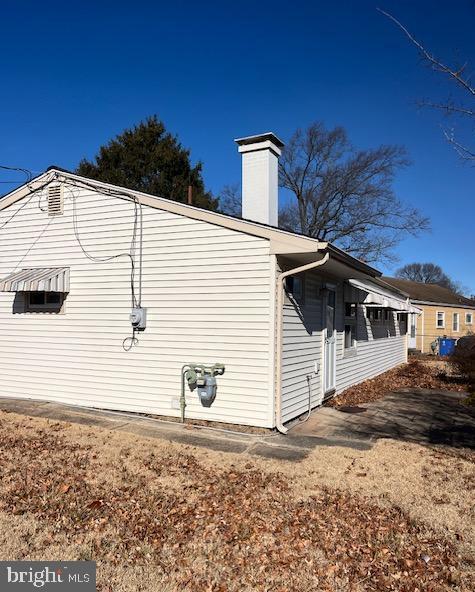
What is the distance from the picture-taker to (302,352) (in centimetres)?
813

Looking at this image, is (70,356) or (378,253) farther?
(378,253)

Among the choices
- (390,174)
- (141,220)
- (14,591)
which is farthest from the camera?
(390,174)

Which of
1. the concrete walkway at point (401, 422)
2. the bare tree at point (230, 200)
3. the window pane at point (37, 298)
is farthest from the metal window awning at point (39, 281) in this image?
the bare tree at point (230, 200)

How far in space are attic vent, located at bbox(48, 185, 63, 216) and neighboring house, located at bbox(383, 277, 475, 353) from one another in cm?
2235

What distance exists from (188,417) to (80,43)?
997 centimetres

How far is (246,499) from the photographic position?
4441 millimetres

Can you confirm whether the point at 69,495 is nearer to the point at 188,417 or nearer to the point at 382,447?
the point at 188,417

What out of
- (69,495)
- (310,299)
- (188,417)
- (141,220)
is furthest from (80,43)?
(69,495)

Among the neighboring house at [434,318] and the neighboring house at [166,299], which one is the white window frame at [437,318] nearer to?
the neighboring house at [434,318]

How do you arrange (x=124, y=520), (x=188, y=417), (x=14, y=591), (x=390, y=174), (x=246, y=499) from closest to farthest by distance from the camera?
(x=14, y=591) → (x=124, y=520) → (x=246, y=499) → (x=188, y=417) → (x=390, y=174)

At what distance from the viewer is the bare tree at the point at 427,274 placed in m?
67.5

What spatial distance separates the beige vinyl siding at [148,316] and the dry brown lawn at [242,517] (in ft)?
5.89

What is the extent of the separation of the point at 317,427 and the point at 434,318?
975 inches

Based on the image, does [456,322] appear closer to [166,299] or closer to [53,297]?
[166,299]
